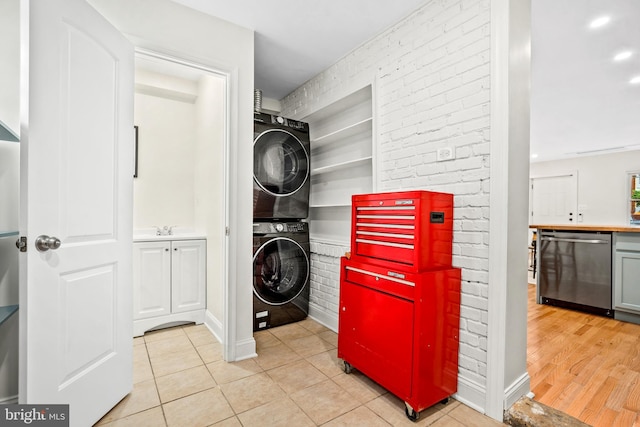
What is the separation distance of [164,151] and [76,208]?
2022 millimetres

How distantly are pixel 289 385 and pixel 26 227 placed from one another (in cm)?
160

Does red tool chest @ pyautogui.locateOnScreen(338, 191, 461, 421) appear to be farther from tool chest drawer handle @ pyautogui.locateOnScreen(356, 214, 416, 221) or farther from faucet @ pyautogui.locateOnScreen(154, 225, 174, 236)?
faucet @ pyautogui.locateOnScreen(154, 225, 174, 236)

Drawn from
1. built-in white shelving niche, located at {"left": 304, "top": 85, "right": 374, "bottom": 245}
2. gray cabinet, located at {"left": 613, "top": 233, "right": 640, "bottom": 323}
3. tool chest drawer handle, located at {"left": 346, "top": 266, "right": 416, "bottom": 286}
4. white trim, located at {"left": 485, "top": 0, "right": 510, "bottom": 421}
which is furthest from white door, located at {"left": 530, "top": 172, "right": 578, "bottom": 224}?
tool chest drawer handle, located at {"left": 346, "top": 266, "right": 416, "bottom": 286}

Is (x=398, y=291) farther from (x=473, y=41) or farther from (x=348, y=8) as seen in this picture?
(x=348, y=8)

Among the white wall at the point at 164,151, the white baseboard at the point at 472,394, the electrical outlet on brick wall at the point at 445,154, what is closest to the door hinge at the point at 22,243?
the white wall at the point at 164,151

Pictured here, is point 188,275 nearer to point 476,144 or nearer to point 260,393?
point 260,393

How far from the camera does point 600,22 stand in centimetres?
216

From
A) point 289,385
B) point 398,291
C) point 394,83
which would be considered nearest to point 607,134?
point 394,83

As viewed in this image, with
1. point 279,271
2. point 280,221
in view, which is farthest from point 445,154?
point 279,271

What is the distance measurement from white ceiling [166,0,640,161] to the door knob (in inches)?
67.7

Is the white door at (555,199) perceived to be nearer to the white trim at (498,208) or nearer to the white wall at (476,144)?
the white wall at (476,144)

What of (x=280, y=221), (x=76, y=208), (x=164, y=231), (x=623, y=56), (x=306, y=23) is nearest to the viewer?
(x=76, y=208)

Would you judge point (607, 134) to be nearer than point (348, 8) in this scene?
No

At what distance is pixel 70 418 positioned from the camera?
139 centimetres
